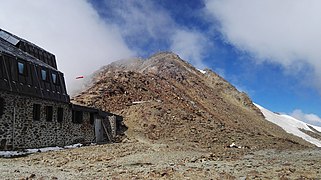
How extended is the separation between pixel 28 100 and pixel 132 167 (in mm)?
13171

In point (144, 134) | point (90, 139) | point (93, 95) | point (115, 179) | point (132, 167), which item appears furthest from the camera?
point (93, 95)

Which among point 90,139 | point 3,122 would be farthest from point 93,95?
point 3,122

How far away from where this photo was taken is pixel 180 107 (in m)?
52.0

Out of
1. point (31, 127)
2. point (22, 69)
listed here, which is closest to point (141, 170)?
point (31, 127)

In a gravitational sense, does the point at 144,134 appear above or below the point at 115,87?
below

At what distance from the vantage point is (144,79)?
60438 millimetres

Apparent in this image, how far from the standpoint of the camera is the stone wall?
2502cm

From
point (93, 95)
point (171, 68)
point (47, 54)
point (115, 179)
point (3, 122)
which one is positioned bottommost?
point (115, 179)

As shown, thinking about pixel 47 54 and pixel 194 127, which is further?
pixel 194 127

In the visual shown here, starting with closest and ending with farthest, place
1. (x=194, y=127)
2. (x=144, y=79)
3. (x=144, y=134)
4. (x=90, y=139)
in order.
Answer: (x=90, y=139), (x=144, y=134), (x=194, y=127), (x=144, y=79)

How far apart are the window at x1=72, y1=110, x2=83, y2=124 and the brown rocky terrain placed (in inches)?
196

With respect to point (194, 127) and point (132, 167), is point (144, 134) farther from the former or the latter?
point (132, 167)

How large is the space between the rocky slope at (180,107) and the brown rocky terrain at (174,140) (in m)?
0.13

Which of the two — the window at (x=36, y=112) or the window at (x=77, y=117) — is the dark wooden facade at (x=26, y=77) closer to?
the window at (x=36, y=112)
